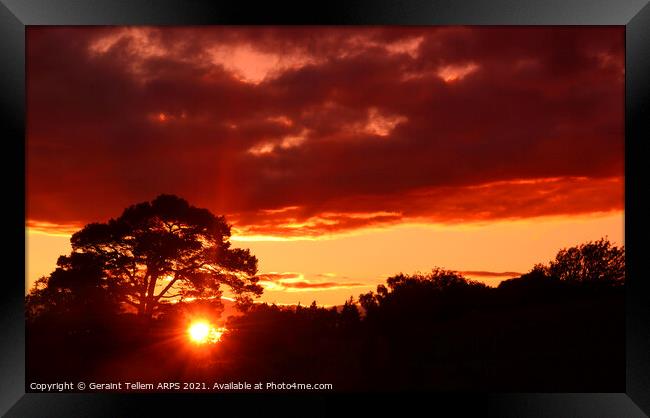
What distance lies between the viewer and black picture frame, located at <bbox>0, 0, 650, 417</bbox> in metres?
4.57

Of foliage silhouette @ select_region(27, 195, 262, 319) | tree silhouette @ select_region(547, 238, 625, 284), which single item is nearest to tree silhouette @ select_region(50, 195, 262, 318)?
foliage silhouette @ select_region(27, 195, 262, 319)

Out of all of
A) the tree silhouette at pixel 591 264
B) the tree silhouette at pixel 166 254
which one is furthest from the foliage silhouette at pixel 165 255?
the tree silhouette at pixel 591 264

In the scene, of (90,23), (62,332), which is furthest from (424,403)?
(90,23)

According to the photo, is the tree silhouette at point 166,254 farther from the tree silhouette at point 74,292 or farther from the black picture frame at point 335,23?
the black picture frame at point 335,23

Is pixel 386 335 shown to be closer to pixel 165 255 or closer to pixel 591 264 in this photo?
pixel 591 264

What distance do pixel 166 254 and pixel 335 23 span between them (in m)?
2.99

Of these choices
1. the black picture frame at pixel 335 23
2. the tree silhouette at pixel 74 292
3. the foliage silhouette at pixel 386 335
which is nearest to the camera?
the black picture frame at pixel 335 23

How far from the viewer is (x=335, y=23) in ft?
15.1

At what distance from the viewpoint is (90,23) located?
4.63 metres

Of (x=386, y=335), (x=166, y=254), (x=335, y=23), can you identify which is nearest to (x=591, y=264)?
(x=386, y=335)

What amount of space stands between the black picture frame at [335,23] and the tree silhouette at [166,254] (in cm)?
93

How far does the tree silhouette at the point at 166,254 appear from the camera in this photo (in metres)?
5.52

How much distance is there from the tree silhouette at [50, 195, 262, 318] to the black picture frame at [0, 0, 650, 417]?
3.05 feet

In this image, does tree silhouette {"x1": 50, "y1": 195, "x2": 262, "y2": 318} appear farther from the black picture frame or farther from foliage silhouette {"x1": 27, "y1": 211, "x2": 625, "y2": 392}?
the black picture frame
